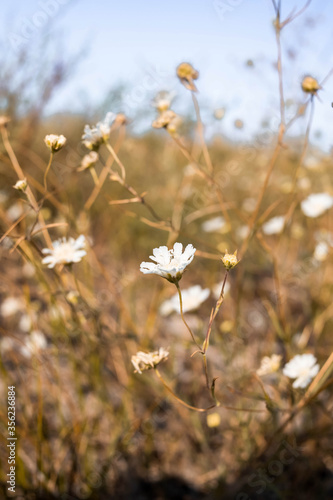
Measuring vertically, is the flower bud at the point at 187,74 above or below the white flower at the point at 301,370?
above

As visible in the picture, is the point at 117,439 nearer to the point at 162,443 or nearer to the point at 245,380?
the point at 162,443

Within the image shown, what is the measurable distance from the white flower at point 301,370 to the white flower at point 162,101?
0.80 metres

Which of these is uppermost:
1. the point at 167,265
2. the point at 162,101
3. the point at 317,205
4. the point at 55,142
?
the point at 162,101

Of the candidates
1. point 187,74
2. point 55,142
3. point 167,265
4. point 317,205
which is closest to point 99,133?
point 55,142

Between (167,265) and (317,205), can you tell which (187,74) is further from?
(317,205)

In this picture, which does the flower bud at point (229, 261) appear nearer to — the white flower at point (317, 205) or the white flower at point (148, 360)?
the white flower at point (148, 360)

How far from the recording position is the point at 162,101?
117cm

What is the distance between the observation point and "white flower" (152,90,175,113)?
1.17 m

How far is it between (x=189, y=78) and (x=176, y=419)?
126 centimetres

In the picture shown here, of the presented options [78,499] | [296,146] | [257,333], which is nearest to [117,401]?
[78,499]

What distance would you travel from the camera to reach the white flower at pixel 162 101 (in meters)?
1.17

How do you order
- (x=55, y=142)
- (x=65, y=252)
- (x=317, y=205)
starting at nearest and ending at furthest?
(x=55, y=142) → (x=65, y=252) → (x=317, y=205)

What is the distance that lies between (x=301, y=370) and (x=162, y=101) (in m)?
0.85

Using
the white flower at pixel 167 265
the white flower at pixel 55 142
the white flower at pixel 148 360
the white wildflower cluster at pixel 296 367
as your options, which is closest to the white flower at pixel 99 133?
the white flower at pixel 55 142
